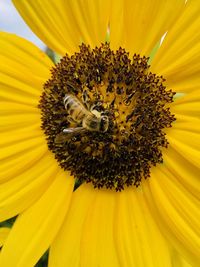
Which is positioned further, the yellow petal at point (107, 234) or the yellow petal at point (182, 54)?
the yellow petal at point (107, 234)

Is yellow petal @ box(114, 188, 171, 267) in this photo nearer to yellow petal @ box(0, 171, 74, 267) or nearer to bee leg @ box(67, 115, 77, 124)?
yellow petal @ box(0, 171, 74, 267)

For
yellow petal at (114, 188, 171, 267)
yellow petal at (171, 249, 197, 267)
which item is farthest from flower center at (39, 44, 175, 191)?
yellow petal at (171, 249, 197, 267)

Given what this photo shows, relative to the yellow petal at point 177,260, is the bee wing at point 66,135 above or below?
above

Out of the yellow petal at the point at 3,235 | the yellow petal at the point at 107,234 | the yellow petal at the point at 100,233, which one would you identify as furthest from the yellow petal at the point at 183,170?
the yellow petal at the point at 3,235

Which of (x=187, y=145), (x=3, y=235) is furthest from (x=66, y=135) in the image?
(x=3, y=235)

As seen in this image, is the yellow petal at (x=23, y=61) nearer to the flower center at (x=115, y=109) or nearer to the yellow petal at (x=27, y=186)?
the flower center at (x=115, y=109)

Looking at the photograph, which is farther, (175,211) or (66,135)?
(175,211)

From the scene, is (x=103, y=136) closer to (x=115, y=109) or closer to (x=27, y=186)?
(x=115, y=109)

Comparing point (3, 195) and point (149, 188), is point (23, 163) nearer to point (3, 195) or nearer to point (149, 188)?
point (3, 195)
